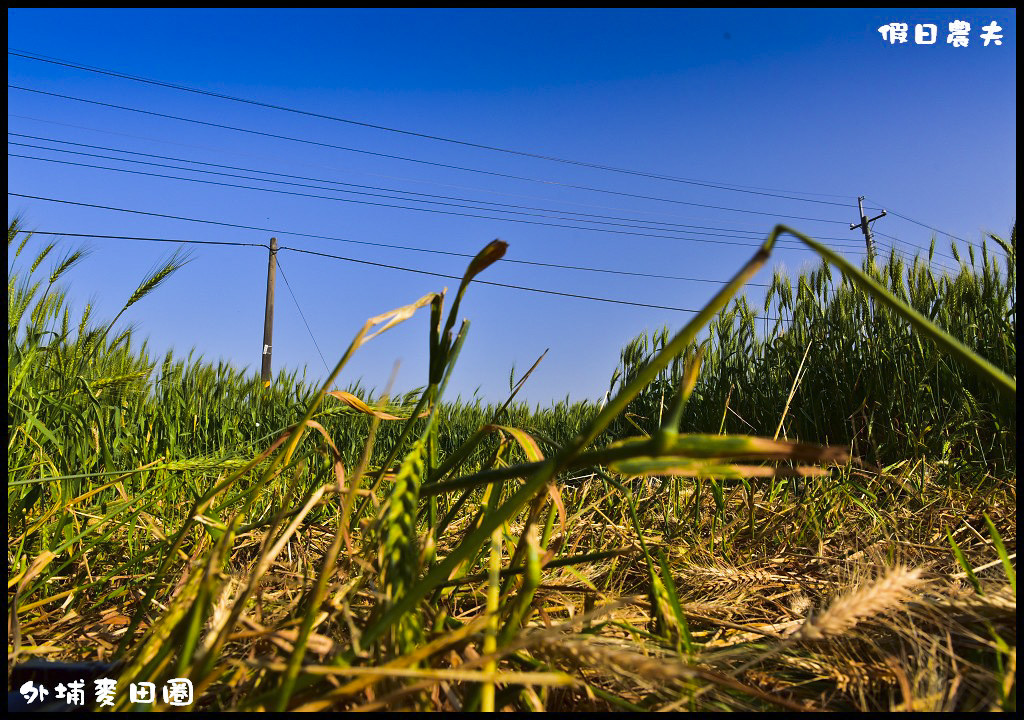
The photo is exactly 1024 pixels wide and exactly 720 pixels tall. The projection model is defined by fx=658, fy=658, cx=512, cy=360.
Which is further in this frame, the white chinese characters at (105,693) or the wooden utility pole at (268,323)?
the wooden utility pole at (268,323)

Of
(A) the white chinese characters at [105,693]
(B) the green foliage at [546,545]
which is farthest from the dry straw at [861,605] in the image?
(A) the white chinese characters at [105,693]

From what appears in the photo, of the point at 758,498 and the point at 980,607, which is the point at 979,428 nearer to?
the point at 758,498

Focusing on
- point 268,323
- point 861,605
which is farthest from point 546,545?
point 268,323

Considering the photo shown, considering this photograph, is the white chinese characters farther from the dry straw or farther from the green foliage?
the dry straw

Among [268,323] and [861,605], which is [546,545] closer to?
[861,605]

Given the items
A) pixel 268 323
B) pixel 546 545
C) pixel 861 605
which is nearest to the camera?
pixel 861 605

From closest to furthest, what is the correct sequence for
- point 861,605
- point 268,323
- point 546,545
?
point 861,605 < point 546,545 < point 268,323

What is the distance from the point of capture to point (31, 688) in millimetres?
492

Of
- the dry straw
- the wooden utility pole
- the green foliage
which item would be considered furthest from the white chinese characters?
the wooden utility pole

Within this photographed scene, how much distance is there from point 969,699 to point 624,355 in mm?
3000

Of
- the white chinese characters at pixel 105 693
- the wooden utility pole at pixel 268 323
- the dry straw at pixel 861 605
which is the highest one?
the wooden utility pole at pixel 268 323

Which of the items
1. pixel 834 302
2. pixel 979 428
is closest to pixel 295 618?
pixel 979 428

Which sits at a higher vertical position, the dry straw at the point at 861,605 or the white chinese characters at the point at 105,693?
the dry straw at the point at 861,605

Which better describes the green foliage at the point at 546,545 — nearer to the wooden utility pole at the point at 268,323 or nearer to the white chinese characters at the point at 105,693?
the white chinese characters at the point at 105,693
